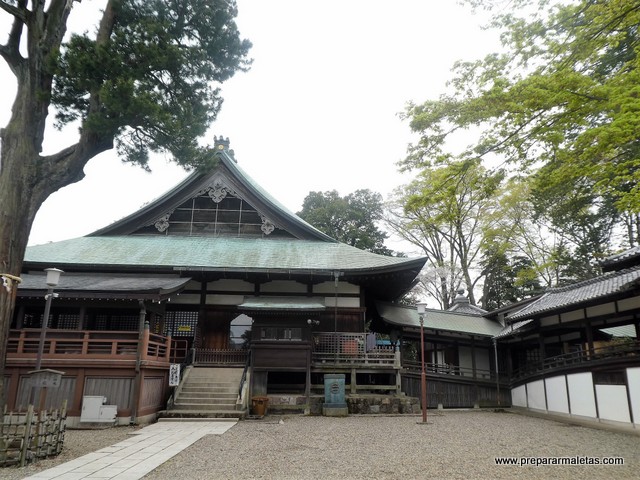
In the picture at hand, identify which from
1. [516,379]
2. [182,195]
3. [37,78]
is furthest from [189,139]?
[516,379]

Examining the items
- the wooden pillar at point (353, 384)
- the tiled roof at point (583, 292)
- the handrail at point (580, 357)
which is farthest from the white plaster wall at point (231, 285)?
the handrail at point (580, 357)

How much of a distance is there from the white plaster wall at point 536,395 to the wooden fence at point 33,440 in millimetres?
17706

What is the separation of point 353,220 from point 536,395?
22.5 metres

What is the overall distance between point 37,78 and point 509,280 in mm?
33972

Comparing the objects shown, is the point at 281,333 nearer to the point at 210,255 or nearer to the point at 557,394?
the point at 210,255

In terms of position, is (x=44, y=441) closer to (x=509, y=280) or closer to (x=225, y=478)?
(x=225, y=478)

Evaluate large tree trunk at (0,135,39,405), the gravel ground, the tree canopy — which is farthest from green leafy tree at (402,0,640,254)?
large tree trunk at (0,135,39,405)

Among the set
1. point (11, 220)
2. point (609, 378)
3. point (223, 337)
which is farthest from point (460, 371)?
point (11, 220)

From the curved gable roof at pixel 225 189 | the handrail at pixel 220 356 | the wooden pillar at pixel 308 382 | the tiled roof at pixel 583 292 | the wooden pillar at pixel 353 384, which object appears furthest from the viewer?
the curved gable roof at pixel 225 189

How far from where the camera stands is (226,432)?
34.9ft

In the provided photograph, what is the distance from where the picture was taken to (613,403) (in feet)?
43.9

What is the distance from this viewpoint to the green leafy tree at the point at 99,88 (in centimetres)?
907

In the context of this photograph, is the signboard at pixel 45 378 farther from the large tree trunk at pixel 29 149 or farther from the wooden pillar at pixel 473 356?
the wooden pillar at pixel 473 356

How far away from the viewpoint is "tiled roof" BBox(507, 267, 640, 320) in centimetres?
1372
